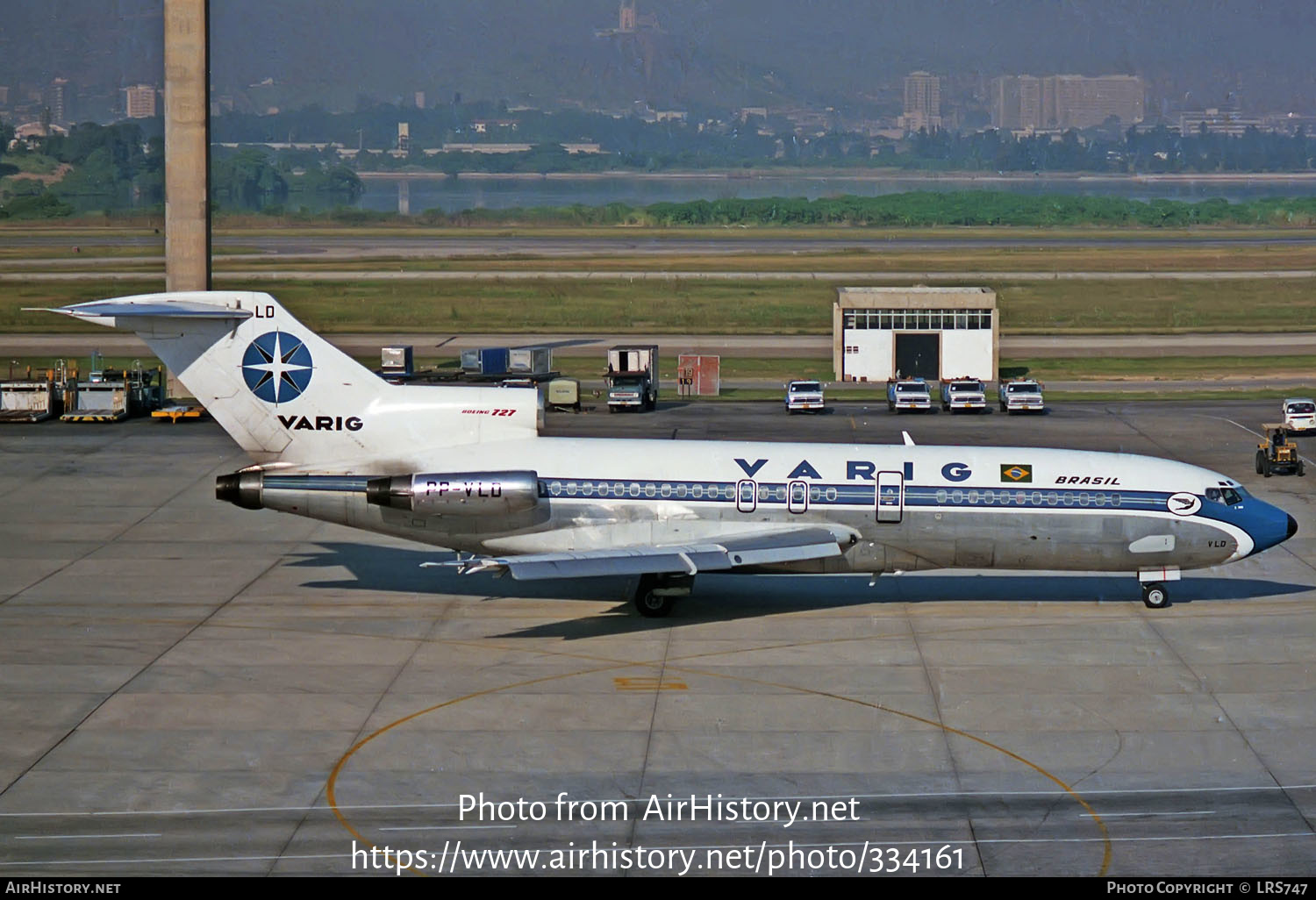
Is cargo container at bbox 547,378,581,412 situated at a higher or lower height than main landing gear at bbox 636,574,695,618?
higher

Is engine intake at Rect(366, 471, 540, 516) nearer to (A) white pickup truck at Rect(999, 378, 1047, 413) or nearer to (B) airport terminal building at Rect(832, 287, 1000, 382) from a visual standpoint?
(A) white pickup truck at Rect(999, 378, 1047, 413)

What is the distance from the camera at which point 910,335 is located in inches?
2965

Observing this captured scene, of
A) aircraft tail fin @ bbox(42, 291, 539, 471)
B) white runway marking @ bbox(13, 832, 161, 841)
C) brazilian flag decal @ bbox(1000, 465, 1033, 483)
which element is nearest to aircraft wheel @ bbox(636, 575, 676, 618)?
aircraft tail fin @ bbox(42, 291, 539, 471)

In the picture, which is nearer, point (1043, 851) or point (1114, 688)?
point (1043, 851)

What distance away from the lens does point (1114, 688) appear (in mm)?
28250

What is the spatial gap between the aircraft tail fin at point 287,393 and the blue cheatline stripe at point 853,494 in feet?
3.57

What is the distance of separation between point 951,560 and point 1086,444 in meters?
23.8

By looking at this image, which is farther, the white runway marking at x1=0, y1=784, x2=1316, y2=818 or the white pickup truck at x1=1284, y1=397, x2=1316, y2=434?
the white pickup truck at x1=1284, y1=397, x2=1316, y2=434

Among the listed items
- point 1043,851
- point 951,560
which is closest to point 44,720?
point 1043,851

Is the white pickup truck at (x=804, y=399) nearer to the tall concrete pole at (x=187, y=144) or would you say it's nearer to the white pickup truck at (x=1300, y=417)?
the white pickup truck at (x=1300, y=417)

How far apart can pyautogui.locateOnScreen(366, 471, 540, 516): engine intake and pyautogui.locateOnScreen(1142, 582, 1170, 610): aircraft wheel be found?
13.9 metres

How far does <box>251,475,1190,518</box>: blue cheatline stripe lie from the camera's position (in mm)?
33094

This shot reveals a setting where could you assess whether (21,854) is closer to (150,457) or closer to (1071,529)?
(1071,529)

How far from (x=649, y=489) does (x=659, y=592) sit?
7.41 feet
